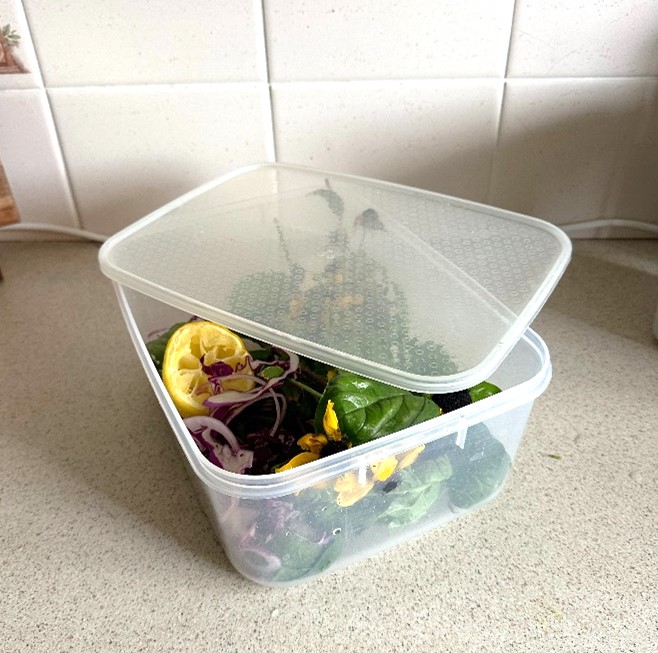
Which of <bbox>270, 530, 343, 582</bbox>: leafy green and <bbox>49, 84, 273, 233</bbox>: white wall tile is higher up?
<bbox>49, 84, 273, 233</bbox>: white wall tile

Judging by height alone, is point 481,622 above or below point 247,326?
below

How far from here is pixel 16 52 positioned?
0.64 metres

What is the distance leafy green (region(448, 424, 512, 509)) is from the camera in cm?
42

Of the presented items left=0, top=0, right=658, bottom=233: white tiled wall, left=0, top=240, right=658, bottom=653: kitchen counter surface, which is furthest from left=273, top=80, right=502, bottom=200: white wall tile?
left=0, top=240, right=658, bottom=653: kitchen counter surface

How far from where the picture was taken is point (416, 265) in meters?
0.46

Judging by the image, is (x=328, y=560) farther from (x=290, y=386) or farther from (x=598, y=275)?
(x=598, y=275)

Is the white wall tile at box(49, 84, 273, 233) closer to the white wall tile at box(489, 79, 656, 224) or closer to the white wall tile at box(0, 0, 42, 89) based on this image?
the white wall tile at box(0, 0, 42, 89)

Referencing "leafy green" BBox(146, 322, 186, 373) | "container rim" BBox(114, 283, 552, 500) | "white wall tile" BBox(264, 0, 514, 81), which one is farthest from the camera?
"white wall tile" BBox(264, 0, 514, 81)

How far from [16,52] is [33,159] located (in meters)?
0.11

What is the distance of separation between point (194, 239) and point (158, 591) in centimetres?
25

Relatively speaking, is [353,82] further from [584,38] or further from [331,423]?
[331,423]

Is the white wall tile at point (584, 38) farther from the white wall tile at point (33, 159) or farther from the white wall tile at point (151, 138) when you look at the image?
the white wall tile at point (33, 159)

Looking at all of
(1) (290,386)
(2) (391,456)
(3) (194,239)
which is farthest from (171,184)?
(2) (391,456)

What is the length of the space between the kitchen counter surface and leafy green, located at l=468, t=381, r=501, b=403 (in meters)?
0.09
